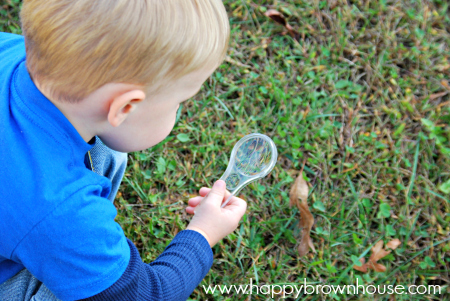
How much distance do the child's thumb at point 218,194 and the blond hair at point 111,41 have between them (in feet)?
1.85

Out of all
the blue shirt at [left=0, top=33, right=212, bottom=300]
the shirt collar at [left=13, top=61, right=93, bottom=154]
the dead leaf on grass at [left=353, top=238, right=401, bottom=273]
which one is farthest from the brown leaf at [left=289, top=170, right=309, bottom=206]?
the shirt collar at [left=13, top=61, right=93, bottom=154]

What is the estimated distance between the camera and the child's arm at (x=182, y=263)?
3.74 ft

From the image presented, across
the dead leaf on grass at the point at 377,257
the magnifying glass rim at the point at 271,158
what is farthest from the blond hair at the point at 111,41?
the dead leaf on grass at the point at 377,257

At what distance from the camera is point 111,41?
3.02 feet

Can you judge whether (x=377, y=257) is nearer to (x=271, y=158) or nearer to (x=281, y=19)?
(x=271, y=158)

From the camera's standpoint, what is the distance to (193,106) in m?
2.12

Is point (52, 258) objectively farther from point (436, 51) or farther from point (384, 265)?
point (436, 51)

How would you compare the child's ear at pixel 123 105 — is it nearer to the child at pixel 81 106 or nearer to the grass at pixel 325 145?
the child at pixel 81 106

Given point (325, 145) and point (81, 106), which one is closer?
point (81, 106)

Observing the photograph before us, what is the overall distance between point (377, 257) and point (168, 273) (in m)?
1.03

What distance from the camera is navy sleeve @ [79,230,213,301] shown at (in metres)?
1.12

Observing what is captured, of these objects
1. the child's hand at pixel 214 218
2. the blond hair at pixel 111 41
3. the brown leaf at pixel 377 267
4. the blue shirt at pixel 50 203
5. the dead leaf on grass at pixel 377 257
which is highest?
the blond hair at pixel 111 41

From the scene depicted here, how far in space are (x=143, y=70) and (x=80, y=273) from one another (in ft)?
1.74

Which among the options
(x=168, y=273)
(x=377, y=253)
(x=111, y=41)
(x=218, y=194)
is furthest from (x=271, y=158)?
(x=111, y=41)
